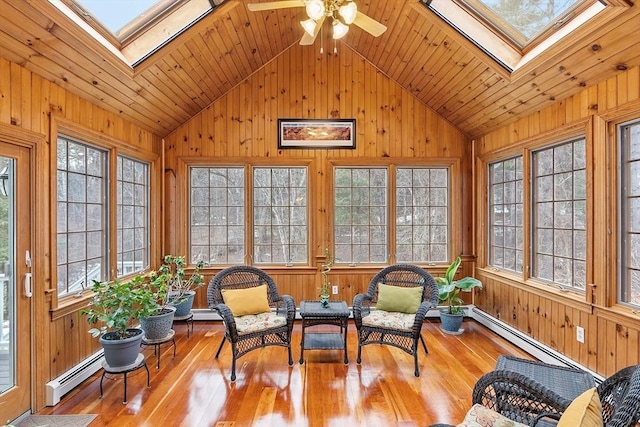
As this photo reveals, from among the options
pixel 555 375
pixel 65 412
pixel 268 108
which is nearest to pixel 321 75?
pixel 268 108

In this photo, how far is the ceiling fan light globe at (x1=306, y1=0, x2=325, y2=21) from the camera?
2268mm

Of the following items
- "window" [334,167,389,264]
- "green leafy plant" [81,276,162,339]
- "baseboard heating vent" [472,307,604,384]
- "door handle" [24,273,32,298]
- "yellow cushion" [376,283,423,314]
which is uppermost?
"window" [334,167,389,264]

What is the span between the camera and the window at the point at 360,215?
4973mm

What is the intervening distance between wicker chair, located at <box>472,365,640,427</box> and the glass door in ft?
10.2

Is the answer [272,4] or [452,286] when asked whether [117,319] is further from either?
[452,286]

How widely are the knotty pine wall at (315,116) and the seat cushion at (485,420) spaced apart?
10.3 ft

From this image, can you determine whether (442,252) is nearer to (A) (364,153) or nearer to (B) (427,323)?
(B) (427,323)

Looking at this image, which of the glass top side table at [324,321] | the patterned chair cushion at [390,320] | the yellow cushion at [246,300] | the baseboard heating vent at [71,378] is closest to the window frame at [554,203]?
the patterned chair cushion at [390,320]

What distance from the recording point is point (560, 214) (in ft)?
11.6

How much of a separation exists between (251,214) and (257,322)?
189 cm

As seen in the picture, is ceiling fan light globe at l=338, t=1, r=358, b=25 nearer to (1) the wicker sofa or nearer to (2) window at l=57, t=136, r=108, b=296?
(1) the wicker sofa

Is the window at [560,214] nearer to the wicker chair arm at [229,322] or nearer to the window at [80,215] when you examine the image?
the wicker chair arm at [229,322]

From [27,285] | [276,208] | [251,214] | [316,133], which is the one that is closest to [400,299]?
[276,208]

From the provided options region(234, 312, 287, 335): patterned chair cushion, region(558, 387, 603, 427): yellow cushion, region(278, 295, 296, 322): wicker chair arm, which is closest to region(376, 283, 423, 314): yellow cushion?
region(278, 295, 296, 322): wicker chair arm
